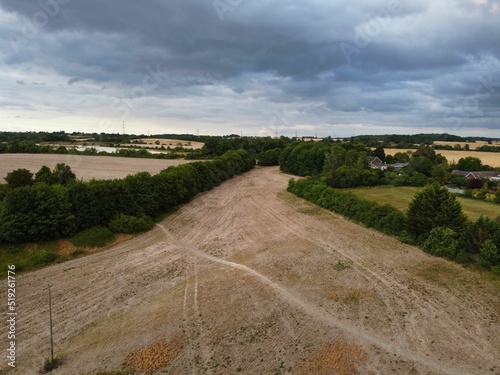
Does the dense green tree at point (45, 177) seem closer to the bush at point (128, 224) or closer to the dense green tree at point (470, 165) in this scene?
the bush at point (128, 224)

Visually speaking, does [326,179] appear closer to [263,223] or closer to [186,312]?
[263,223]

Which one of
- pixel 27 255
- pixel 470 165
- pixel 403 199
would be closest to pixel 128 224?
pixel 27 255

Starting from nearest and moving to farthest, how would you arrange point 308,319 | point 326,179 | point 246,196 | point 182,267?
1. point 308,319
2. point 182,267
3. point 246,196
4. point 326,179

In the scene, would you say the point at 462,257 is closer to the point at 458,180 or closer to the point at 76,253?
the point at 76,253

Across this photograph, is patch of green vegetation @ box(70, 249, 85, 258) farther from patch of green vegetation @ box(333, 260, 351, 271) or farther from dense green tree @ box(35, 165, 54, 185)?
patch of green vegetation @ box(333, 260, 351, 271)

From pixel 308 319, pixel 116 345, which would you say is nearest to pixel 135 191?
pixel 116 345

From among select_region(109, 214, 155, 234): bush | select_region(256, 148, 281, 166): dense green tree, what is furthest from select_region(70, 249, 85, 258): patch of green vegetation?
select_region(256, 148, 281, 166): dense green tree

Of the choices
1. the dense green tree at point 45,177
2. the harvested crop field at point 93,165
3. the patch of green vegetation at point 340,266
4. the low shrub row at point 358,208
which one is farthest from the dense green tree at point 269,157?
the patch of green vegetation at point 340,266

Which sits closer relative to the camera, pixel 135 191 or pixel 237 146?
pixel 135 191

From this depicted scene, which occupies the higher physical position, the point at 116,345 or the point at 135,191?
the point at 135,191
